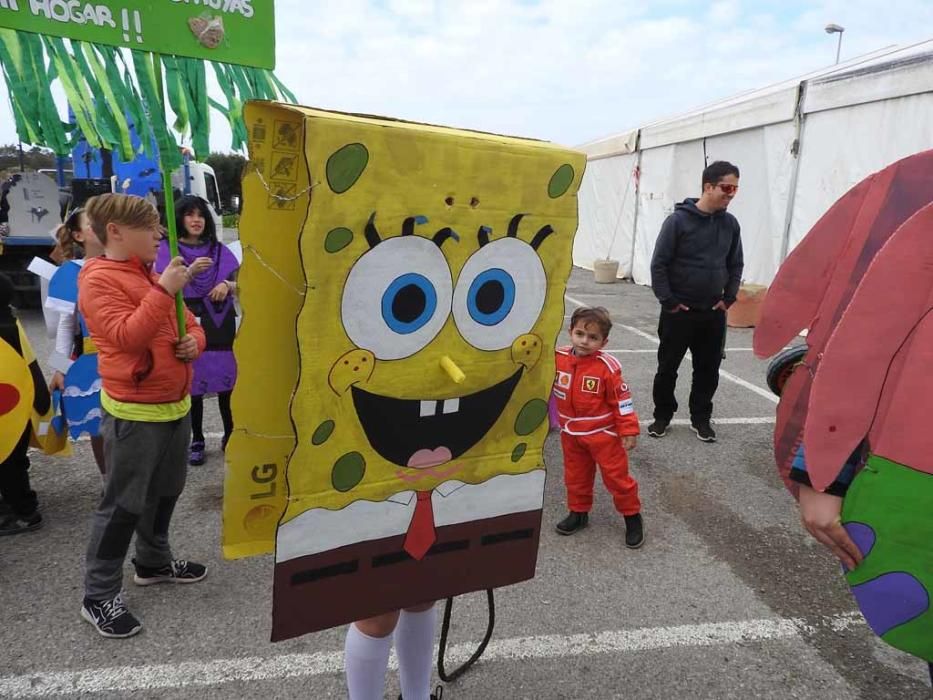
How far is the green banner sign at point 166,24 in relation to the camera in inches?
57.1

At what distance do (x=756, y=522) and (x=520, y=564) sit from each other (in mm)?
2277

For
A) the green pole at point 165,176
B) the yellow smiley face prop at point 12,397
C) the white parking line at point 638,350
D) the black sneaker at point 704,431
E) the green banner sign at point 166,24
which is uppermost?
the green banner sign at point 166,24

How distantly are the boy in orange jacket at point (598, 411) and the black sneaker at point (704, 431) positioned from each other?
164 cm

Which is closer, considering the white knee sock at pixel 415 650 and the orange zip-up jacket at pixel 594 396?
the white knee sock at pixel 415 650

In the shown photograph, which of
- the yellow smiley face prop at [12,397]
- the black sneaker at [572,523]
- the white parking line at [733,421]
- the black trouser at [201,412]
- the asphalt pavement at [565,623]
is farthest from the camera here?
the white parking line at [733,421]

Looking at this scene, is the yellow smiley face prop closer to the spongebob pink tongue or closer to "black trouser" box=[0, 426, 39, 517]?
"black trouser" box=[0, 426, 39, 517]

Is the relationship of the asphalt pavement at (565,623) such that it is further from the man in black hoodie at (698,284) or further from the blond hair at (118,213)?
the blond hair at (118,213)

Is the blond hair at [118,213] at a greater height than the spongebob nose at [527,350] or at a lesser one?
greater

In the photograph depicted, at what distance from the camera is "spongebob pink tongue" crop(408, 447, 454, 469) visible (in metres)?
1.45

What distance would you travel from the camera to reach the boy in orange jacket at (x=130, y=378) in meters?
2.07

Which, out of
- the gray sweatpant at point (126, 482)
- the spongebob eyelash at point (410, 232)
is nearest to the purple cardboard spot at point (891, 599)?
the spongebob eyelash at point (410, 232)

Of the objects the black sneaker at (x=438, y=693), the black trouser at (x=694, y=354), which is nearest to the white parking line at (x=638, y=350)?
the black trouser at (x=694, y=354)

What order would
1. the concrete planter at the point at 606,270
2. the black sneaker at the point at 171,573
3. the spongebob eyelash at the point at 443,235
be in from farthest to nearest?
1. the concrete planter at the point at 606,270
2. the black sneaker at the point at 171,573
3. the spongebob eyelash at the point at 443,235

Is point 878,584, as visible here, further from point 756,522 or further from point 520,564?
point 756,522
